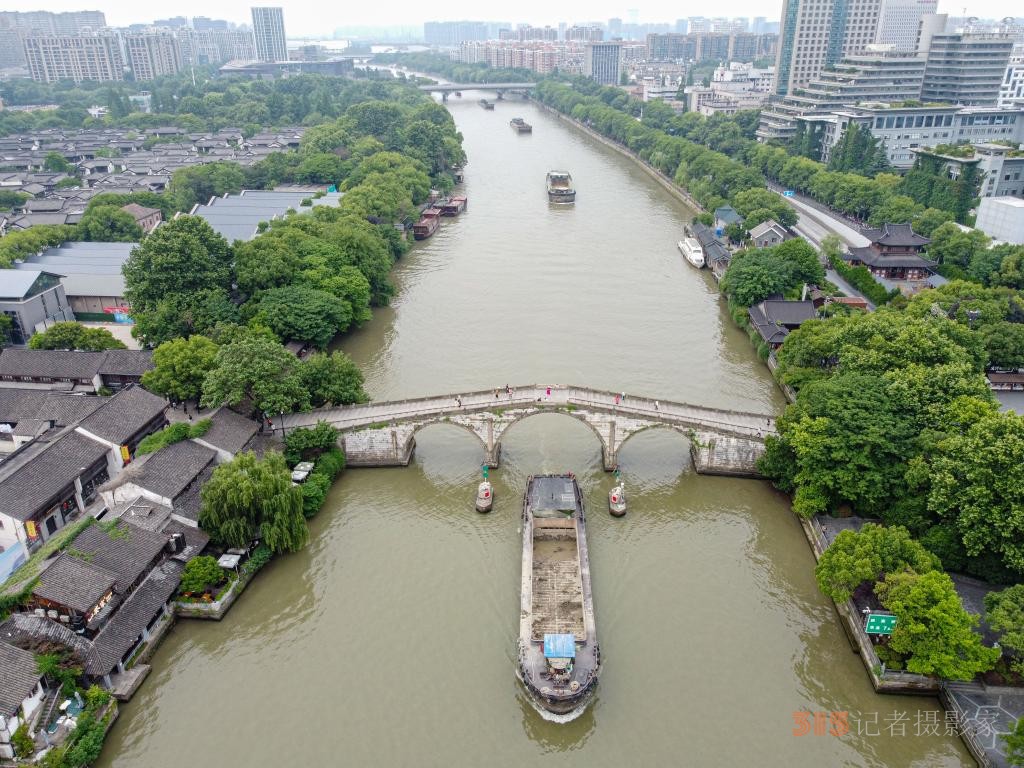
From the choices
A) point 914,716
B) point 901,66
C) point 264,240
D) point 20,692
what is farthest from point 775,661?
point 901,66

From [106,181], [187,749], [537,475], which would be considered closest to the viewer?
[187,749]

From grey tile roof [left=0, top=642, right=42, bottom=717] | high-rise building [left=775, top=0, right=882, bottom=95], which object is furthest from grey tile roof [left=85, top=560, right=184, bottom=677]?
high-rise building [left=775, top=0, right=882, bottom=95]

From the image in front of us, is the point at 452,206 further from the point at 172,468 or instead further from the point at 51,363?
the point at 172,468

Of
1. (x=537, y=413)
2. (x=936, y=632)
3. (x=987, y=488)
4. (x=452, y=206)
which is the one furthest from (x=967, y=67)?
(x=936, y=632)

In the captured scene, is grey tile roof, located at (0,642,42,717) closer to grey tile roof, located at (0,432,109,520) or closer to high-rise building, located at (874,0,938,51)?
grey tile roof, located at (0,432,109,520)

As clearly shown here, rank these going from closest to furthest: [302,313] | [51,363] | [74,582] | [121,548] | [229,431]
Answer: [74,582]
[121,548]
[229,431]
[51,363]
[302,313]

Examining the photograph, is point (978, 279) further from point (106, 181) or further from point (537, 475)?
point (106, 181)
